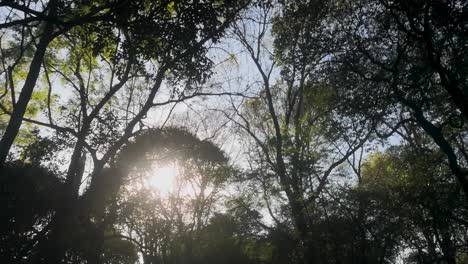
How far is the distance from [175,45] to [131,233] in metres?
16.9

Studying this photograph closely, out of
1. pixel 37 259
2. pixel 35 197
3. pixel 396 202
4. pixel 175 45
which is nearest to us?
pixel 175 45

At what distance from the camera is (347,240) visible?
37.6 ft

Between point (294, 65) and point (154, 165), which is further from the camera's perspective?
point (154, 165)

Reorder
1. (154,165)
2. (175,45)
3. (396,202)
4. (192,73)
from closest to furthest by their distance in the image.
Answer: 1. (175,45)
2. (192,73)
3. (396,202)
4. (154,165)

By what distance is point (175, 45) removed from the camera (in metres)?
6.21

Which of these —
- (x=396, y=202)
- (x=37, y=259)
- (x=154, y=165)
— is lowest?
(x=37, y=259)

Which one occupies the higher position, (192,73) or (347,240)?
(192,73)

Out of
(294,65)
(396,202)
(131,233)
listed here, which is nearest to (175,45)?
(294,65)

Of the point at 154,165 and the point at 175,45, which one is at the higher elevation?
the point at 154,165

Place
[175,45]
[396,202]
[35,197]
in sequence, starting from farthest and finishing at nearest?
1. [35,197]
2. [396,202]
3. [175,45]

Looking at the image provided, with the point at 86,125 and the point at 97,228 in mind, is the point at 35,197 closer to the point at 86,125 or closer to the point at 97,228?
the point at 97,228

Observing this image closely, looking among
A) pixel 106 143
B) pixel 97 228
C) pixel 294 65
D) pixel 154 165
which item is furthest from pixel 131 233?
pixel 294 65

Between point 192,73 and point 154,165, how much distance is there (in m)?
10.9

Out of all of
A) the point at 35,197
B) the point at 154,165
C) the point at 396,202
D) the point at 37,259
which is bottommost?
the point at 37,259
